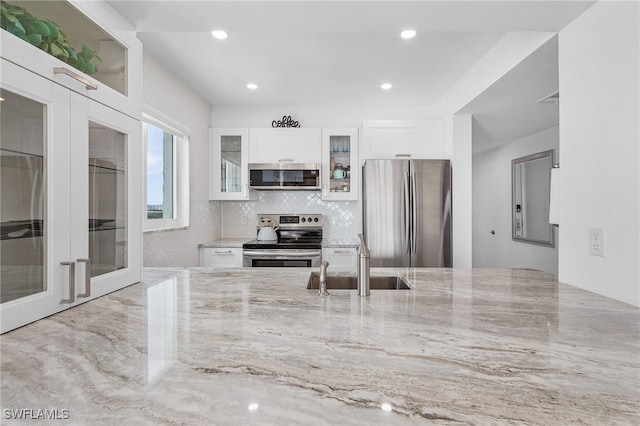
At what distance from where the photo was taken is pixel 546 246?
4.25 m

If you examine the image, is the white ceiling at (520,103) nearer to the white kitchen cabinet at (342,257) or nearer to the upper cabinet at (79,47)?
the white kitchen cabinet at (342,257)

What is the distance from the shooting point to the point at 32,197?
96 cm

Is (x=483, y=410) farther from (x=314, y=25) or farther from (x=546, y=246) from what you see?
(x=546, y=246)

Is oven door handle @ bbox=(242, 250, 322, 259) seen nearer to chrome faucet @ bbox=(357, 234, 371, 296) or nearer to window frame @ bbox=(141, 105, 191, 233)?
window frame @ bbox=(141, 105, 191, 233)

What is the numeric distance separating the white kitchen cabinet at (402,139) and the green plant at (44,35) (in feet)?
9.35

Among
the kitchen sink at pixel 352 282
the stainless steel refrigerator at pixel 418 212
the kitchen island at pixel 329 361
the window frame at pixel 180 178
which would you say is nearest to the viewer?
the kitchen island at pixel 329 361

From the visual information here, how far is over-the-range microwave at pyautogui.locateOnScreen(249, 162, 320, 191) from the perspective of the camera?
3.76m

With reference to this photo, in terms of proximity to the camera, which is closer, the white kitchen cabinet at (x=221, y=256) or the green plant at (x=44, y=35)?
the green plant at (x=44, y=35)

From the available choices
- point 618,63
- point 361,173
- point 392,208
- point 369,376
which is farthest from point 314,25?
point 361,173

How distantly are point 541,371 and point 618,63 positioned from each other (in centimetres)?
121

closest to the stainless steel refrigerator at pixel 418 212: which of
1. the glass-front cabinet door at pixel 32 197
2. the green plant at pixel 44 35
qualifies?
the green plant at pixel 44 35

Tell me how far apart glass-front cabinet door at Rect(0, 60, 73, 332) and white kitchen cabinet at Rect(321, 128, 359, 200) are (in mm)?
2931

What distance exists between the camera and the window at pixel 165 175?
2.76m

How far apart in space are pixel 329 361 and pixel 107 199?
1070 millimetres
